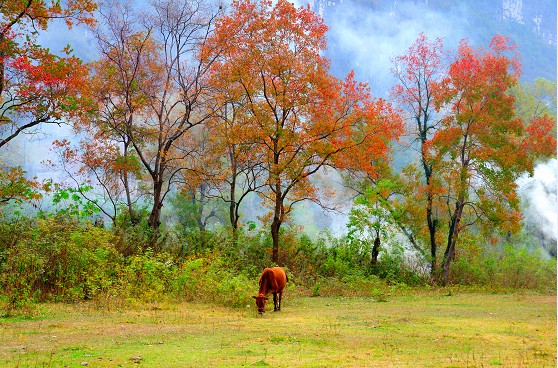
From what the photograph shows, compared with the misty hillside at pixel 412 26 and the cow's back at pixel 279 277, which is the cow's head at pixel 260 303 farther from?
the misty hillside at pixel 412 26

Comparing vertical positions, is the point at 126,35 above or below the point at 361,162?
above

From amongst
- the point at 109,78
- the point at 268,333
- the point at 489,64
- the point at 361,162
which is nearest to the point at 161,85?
the point at 109,78

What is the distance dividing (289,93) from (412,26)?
84.3 m

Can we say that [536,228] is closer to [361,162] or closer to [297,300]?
[361,162]

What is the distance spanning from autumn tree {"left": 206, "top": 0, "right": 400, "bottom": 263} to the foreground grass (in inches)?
337

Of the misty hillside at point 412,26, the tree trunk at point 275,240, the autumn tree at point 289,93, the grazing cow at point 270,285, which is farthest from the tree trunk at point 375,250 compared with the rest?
the misty hillside at point 412,26

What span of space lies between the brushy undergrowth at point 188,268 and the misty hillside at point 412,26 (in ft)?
197

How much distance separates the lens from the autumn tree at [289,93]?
75.2 ft

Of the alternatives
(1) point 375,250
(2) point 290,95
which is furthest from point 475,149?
(2) point 290,95

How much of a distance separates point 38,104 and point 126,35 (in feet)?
30.6

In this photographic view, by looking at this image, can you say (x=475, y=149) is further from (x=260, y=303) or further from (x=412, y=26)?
(x=412, y=26)

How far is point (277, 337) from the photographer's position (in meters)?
9.85

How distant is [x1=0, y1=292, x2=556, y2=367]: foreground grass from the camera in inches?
311

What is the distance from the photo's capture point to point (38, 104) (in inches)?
674
